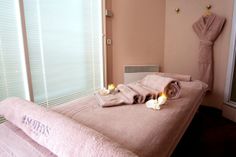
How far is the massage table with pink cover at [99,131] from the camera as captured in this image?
0.70 m

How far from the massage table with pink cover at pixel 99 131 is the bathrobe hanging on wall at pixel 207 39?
1376 millimetres

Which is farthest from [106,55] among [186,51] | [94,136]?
[94,136]

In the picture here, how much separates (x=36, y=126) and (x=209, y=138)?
1.83 m

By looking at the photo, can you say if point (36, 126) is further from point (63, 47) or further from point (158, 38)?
point (158, 38)

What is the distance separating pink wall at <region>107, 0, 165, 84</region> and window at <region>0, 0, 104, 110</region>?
27 centimetres

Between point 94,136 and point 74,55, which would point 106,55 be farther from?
point 94,136

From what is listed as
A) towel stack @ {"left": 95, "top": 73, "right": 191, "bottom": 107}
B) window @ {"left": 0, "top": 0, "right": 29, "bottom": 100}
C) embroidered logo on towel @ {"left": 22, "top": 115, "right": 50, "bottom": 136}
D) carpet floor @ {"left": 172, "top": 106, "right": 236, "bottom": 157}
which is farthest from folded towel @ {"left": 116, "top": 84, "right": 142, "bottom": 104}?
window @ {"left": 0, "top": 0, "right": 29, "bottom": 100}

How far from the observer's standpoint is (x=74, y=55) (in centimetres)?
225

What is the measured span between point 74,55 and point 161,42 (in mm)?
1682

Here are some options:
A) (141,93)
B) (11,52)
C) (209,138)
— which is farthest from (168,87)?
(11,52)

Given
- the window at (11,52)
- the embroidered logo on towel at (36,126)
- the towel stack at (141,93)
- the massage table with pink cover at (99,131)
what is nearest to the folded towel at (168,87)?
the towel stack at (141,93)

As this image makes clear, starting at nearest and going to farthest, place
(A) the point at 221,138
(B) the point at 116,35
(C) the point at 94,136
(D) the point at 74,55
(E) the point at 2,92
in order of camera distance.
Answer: (C) the point at 94,136
(E) the point at 2,92
(A) the point at 221,138
(D) the point at 74,55
(B) the point at 116,35

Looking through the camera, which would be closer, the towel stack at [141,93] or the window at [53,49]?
the towel stack at [141,93]

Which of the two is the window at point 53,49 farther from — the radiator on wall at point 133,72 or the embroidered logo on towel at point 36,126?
the embroidered logo on towel at point 36,126
